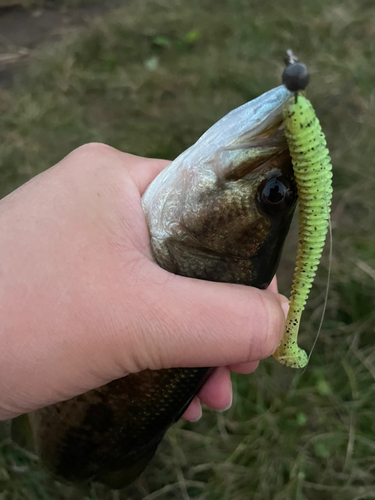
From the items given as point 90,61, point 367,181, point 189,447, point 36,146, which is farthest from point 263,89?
point 189,447

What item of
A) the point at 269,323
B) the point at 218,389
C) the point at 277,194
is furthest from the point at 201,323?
the point at 218,389

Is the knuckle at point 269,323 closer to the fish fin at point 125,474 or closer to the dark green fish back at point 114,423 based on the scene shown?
the dark green fish back at point 114,423

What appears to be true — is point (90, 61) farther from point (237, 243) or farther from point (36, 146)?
point (237, 243)

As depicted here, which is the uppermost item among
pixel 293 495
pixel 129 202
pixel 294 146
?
pixel 294 146

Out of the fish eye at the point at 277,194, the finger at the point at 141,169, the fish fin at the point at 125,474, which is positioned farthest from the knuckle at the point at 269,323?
the fish fin at the point at 125,474

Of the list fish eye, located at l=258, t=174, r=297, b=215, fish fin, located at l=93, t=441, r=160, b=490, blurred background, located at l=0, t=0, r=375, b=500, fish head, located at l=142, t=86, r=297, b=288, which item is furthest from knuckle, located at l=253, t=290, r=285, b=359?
blurred background, located at l=0, t=0, r=375, b=500

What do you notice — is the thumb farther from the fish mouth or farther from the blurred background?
the blurred background

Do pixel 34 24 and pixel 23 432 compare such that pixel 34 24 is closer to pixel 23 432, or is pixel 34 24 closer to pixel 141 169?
pixel 141 169
